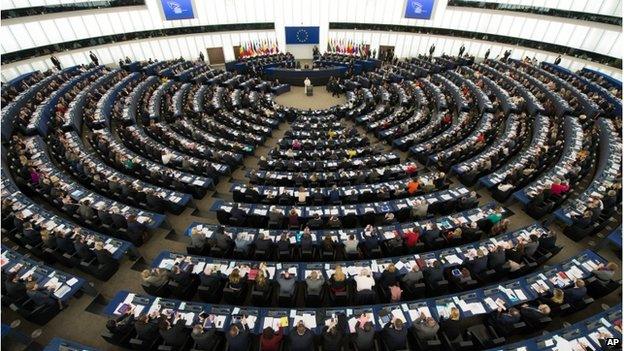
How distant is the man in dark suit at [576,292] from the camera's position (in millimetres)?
9086

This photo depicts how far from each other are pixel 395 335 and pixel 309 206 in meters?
6.81

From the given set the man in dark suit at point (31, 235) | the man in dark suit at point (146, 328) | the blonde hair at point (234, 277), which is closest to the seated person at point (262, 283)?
the blonde hair at point (234, 277)

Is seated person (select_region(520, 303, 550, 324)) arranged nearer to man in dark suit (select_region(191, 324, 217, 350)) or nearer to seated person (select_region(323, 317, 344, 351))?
seated person (select_region(323, 317, 344, 351))

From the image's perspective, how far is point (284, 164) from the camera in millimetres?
17219

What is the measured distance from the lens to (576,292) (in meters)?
9.17

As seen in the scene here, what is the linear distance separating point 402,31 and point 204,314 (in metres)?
44.2


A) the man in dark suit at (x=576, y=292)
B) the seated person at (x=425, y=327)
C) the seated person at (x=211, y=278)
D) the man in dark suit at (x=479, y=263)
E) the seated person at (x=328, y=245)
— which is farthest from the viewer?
the seated person at (x=328, y=245)

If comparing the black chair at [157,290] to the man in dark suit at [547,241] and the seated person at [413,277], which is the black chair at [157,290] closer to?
the seated person at [413,277]

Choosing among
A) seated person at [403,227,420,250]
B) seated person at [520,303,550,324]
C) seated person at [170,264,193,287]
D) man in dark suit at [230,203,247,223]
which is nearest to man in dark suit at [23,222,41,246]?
seated person at [170,264,193,287]

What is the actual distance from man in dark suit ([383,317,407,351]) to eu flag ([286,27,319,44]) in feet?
140

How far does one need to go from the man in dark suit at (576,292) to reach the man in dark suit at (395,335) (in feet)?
16.6

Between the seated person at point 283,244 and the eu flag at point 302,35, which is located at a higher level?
the eu flag at point 302,35

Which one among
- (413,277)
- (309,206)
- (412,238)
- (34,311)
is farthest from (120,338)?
(412,238)

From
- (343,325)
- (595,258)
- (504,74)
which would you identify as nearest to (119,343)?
(343,325)
